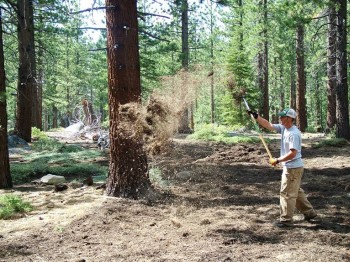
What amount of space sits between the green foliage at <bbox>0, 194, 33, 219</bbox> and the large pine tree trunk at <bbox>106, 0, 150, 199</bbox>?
151cm

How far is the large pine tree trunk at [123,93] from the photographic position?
273 inches

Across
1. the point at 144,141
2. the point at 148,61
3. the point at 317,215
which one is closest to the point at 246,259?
the point at 317,215

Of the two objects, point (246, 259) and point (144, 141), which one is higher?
point (144, 141)

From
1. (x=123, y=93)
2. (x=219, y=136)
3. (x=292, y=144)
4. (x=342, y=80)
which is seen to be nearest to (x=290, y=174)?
(x=292, y=144)

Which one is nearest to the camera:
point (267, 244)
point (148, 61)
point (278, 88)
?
point (267, 244)

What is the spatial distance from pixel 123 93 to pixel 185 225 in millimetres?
2651

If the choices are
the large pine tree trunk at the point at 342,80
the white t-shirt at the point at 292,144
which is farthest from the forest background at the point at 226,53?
the white t-shirt at the point at 292,144

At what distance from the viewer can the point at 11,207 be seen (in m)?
6.30

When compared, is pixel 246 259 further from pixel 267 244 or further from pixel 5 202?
pixel 5 202

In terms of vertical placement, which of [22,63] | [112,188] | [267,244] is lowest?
[267,244]

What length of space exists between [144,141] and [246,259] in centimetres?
314

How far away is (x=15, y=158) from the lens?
12031mm

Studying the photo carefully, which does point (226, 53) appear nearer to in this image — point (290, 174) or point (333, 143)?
point (333, 143)

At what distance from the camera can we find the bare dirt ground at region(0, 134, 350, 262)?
4.71 metres
